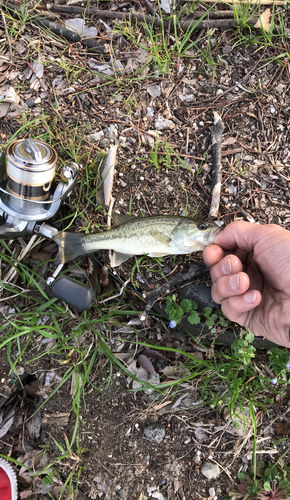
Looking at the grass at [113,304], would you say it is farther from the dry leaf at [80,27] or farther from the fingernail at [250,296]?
the fingernail at [250,296]

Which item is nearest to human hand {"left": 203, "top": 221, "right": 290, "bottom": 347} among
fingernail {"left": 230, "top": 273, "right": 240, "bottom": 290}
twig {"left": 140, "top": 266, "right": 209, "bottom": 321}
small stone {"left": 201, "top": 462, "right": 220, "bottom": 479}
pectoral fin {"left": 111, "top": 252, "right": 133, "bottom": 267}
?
fingernail {"left": 230, "top": 273, "right": 240, "bottom": 290}

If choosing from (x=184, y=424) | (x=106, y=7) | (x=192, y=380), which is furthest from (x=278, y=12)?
(x=184, y=424)

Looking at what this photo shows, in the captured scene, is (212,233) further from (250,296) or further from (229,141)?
(229,141)

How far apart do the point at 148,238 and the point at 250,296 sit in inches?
43.6

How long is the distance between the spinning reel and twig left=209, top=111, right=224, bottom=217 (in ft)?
4.88

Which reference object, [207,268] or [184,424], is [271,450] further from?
[207,268]

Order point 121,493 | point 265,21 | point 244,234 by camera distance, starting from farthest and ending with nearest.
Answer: point 265,21, point 121,493, point 244,234

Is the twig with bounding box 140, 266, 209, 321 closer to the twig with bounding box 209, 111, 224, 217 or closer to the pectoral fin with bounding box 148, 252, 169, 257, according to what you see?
the pectoral fin with bounding box 148, 252, 169, 257

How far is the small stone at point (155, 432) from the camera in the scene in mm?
4020

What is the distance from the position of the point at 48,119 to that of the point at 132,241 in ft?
6.15

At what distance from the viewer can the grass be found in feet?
13.0

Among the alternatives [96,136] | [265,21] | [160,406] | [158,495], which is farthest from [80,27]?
[158,495]

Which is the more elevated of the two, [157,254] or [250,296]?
[250,296]

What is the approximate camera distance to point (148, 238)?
11.8 ft
